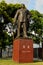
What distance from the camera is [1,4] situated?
98.5 feet

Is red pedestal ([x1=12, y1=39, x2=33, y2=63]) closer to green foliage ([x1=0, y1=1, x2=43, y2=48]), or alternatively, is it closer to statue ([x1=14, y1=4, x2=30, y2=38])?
statue ([x1=14, y1=4, x2=30, y2=38])

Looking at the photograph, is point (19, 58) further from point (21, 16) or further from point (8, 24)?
point (8, 24)

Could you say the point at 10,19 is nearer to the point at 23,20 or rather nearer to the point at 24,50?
the point at 23,20

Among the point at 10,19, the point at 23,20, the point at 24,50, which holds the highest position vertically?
the point at 10,19

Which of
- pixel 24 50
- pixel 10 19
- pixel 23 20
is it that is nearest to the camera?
pixel 24 50

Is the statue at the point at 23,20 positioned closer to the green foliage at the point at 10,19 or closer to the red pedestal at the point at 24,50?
the red pedestal at the point at 24,50

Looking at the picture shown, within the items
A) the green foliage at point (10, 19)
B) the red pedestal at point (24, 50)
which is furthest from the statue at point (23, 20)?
the green foliage at point (10, 19)

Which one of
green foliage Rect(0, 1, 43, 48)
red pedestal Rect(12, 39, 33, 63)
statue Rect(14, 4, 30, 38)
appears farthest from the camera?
green foliage Rect(0, 1, 43, 48)

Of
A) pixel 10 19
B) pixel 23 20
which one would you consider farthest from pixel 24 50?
pixel 10 19

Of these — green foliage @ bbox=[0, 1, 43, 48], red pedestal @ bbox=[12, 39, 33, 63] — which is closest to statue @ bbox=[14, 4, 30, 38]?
red pedestal @ bbox=[12, 39, 33, 63]

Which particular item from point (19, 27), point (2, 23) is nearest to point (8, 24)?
point (2, 23)

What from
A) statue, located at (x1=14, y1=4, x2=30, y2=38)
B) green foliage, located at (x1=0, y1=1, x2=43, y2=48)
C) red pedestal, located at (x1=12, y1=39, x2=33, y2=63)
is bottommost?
red pedestal, located at (x1=12, y1=39, x2=33, y2=63)

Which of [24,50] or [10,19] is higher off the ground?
[10,19]

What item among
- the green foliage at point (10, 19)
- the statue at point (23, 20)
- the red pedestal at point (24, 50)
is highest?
the green foliage at point (10, 19)
